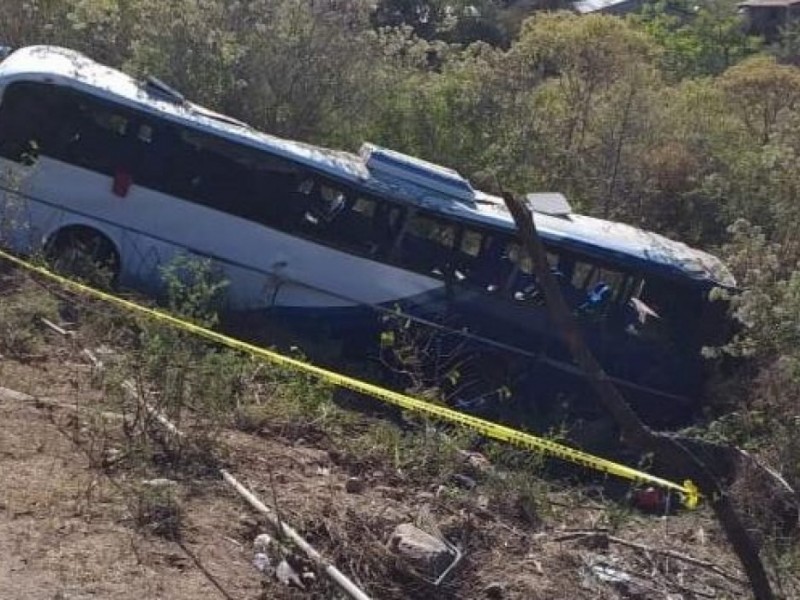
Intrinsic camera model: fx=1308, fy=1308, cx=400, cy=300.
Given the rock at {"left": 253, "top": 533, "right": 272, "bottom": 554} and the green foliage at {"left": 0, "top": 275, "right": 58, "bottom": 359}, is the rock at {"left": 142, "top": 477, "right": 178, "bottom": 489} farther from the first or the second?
the green foliage at {"left": 0, "top": 275, "right": 58, "bottom": 359}

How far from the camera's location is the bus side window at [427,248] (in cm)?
1185

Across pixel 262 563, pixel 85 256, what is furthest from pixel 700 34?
pixel 262 563

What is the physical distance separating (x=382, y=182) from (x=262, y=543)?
5750mm

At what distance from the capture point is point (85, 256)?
1136 centimetres

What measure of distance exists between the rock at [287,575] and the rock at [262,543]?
18cm

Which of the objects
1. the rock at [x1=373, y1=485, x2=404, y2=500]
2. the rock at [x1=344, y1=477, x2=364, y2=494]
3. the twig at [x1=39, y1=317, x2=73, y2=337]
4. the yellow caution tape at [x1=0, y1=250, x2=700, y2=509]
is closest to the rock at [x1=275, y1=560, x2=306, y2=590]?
the rock at [x1=344, y1=477, x2=364, y2=494]

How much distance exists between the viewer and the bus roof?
11.7 meters

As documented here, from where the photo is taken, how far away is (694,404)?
12102 mm

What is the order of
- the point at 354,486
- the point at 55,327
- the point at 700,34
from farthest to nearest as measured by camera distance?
the point at 700,34
the point at 55,327
the point at 354,486

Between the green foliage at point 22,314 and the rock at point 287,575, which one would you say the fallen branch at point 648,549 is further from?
the green foliage at point 22,314

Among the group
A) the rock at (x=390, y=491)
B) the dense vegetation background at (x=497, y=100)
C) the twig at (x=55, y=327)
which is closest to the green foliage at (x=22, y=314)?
the twig at (x=55, y=327)

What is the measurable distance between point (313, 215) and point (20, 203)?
2.58 metres

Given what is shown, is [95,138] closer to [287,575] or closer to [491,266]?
[491,266]

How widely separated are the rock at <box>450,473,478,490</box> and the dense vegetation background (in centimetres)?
557
